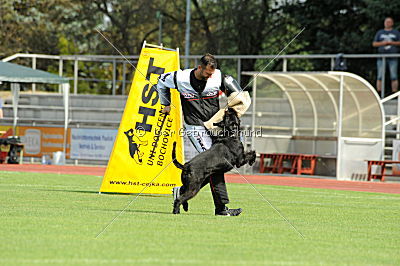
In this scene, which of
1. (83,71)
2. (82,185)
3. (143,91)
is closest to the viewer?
(143,91)

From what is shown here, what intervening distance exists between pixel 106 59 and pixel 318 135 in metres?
9.79

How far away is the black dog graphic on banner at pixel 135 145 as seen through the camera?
616 inches

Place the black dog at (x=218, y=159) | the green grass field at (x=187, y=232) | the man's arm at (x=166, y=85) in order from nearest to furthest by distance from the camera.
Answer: the green grass field at (x=187, y=232)
the black dog at (x=218, y=159)
the man's arm at (x=166, y=85)

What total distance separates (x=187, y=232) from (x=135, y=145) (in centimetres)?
596

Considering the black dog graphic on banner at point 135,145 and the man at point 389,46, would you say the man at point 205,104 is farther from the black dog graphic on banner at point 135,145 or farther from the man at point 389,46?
the man at point 389,46

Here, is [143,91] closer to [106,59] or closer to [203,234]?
[203,234]

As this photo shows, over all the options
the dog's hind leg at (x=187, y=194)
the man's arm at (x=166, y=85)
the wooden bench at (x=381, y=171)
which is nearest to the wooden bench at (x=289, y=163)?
the wooden bench at (x=381, y=171)

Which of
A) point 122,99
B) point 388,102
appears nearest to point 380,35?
point 388,102

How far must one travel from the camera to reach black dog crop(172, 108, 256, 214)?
1158 cm

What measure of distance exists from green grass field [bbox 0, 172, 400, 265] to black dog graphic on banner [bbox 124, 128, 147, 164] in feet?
2.17

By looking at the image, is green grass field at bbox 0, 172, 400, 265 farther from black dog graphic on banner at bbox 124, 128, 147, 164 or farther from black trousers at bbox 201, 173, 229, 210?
black dog graphic on banner at bbox 124, 128, 147, 164

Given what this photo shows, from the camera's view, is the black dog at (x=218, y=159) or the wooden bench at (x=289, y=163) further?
the wooden bench at (x=289, y=163)

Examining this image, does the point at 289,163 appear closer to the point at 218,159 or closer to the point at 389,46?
the point at 389,46

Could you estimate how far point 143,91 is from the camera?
1580 centimetres
